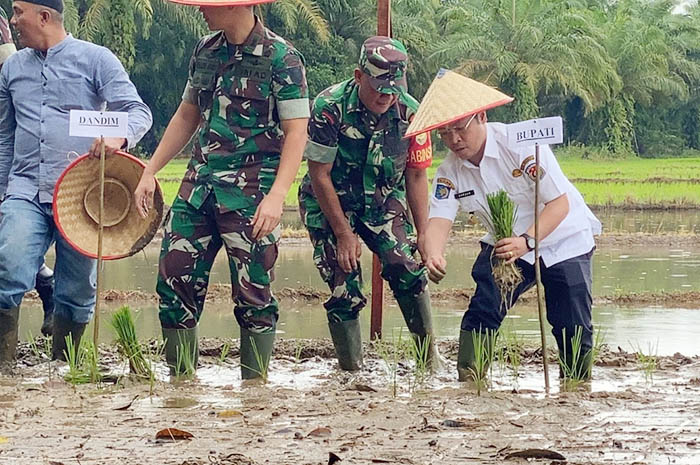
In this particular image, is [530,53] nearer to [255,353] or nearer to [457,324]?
[457,324]

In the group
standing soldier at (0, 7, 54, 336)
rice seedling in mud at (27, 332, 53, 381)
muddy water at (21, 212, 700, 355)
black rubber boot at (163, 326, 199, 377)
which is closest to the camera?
black rubber boot at (163, 326, 199, 377)

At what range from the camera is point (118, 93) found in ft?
19.6

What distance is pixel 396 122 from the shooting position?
601 cm

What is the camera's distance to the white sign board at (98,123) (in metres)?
5.35

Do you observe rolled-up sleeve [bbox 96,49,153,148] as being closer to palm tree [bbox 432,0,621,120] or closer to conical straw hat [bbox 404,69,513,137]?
conical straw hat [bbox 404,69,513,137]

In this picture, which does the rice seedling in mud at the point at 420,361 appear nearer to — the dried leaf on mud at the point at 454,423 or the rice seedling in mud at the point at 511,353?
the rice seedling in mud at the point at 511,353

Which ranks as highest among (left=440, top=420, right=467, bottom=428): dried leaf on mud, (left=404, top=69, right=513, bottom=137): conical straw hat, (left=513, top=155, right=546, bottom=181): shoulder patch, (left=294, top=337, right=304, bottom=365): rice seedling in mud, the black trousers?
(left=404, top=69, right=513, bottom=137): conical straw hat

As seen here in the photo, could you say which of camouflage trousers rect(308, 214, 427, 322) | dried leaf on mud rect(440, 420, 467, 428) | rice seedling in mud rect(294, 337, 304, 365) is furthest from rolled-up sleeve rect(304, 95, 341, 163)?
dried leaf on mud rect(440, 420, 467, 428)

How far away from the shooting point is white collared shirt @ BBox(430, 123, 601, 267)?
5.54m

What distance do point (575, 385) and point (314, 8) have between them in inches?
1180

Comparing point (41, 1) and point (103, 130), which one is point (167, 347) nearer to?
point (103, 130)

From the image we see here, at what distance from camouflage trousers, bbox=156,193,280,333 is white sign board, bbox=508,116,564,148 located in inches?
43.7

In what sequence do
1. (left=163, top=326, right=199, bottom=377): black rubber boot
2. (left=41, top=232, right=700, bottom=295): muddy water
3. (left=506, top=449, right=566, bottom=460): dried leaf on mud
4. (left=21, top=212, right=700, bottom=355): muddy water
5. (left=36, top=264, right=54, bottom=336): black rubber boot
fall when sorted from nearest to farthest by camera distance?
(left=506, top=449, right=566, bottom=460): dried leaf on mud, (left=163, top=326, right=199, bottom=377): black rubber boot, (left=36, top=264, right=54, bottom=336): black rubber boot, (left=21, top=212, right=700, bottom=355): muddy water, (left=41, top=232, right=700, bottom=295): muddy water

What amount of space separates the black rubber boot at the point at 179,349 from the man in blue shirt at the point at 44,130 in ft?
2.30
